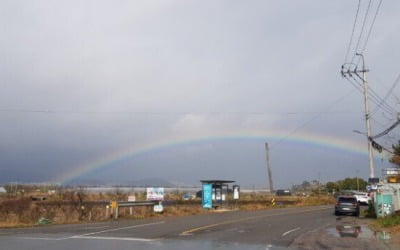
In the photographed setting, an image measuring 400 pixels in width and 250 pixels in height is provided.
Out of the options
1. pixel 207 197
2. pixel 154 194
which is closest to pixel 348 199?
pixel 207 197

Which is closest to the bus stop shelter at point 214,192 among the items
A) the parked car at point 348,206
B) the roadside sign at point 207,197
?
the roadside sign at point 207,197

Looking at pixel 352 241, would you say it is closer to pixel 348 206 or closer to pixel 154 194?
pixel 154 194

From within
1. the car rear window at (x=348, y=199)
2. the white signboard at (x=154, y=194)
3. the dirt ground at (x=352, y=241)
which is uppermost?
the white signboard at (x=154, y=194)

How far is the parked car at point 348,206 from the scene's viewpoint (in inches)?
1638

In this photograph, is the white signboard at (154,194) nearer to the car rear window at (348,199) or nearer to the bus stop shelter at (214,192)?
the bus stop shelter at (214,192)

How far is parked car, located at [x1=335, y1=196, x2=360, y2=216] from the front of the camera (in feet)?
136

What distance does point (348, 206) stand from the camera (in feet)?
137

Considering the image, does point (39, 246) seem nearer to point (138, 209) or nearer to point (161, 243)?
point (161, 243)

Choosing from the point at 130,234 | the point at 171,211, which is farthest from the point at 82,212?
the point at 130,234

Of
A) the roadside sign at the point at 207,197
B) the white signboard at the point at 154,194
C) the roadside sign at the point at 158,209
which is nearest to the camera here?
the roadside sign at the point at 158,209

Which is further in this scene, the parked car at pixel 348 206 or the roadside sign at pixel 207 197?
the roadside sign at pixel 207 197

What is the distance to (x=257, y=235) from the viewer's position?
22.1m

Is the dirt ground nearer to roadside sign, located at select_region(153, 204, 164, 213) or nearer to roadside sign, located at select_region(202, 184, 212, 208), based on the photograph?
roadside sign, located at select_region(153, 204, 164, 213)

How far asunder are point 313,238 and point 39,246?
1089cm
